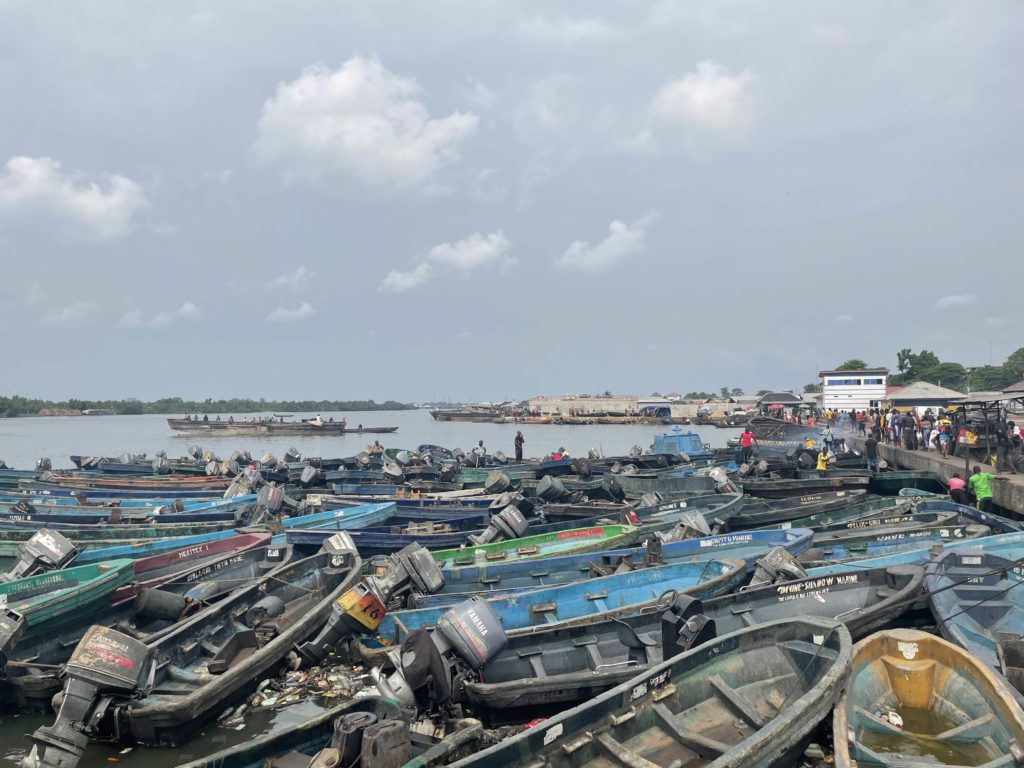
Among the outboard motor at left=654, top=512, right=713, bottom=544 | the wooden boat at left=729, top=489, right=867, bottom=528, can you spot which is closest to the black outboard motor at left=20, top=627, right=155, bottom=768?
the outboard motor at left=654, top=512, right=713, bottom=544

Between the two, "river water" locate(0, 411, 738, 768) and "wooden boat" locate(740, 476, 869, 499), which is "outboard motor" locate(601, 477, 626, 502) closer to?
"wooden boat" locate(740, 476, 869, 499)

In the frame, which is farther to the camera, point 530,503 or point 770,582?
point 530,503

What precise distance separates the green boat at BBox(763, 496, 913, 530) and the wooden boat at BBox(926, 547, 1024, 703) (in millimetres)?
6446

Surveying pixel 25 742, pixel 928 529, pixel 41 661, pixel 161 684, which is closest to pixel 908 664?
pixel 928 529

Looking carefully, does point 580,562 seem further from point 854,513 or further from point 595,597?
point 854,513

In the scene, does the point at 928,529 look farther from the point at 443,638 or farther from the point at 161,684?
the point at 161,684

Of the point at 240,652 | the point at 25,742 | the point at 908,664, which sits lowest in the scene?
the point at 25,742

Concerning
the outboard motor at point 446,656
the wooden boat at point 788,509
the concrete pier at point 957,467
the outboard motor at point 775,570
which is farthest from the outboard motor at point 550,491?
the concrete pier at point 957,467

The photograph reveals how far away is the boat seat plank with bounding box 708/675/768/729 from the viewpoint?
22.1 feet

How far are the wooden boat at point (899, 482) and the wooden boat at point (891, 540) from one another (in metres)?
9.54

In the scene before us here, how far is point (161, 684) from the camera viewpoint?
9031 millimetres

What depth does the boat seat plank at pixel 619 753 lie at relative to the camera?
5.94 meters

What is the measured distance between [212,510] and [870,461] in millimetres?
25542

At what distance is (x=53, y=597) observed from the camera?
9.91m
